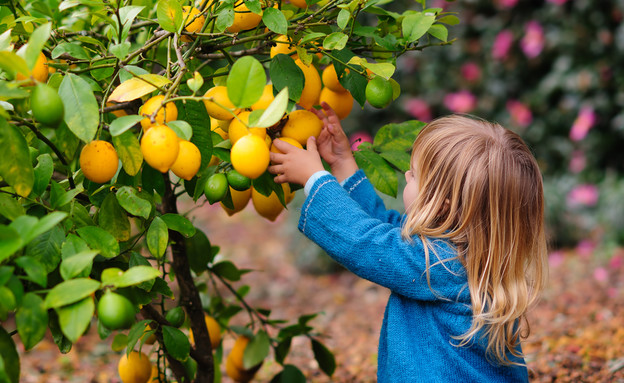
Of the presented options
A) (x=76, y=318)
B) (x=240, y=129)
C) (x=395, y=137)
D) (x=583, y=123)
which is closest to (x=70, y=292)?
(x=76, y=318)

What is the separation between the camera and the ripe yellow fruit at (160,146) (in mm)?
776

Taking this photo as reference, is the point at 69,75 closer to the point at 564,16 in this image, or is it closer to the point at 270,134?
the point at 270,134

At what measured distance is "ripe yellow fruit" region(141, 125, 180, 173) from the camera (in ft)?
2.55

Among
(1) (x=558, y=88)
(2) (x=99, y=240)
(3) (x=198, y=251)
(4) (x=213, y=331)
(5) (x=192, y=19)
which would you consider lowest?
(1) (x=558, y=88)

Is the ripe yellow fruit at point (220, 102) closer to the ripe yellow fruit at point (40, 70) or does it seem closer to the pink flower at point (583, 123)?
the ripe yellow fruit at point (40, 70)

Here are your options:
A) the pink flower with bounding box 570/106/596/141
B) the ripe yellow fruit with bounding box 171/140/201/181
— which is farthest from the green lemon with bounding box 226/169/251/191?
the pink flower with bounding box 570/106/596/141

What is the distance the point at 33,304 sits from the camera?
28.2 inches

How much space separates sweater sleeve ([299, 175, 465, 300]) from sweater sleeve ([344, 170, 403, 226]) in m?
0.16

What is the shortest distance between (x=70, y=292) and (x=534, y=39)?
323 cm

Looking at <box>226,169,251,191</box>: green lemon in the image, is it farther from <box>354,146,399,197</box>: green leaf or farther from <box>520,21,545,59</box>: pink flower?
<box>520,21,545,59</box>: pink flower

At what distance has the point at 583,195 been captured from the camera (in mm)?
3275

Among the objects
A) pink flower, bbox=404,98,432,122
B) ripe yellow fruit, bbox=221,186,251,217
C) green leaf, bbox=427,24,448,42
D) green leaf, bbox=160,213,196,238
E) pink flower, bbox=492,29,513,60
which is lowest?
pink flower, bbox=404,98,432,122

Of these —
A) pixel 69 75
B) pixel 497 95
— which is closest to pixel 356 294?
pixel 497 95

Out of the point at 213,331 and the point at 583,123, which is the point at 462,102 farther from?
the point at 213,331
